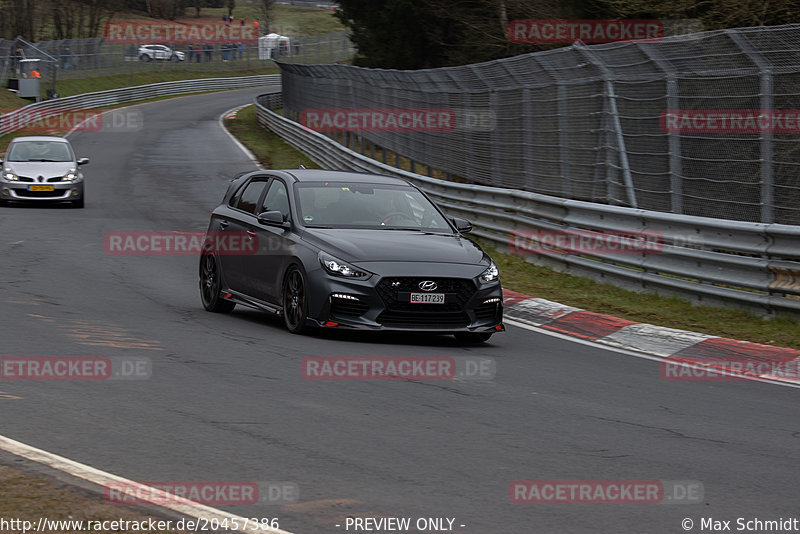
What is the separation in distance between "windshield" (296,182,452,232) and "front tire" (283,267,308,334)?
2.17ft

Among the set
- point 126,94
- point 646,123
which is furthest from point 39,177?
point 126,94

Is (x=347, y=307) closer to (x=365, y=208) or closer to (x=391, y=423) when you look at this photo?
(x=365, y=208)

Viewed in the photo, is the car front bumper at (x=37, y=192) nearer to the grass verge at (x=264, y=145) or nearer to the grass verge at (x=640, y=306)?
the grass verge at (x=264, y=145)

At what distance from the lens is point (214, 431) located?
21.9 ft

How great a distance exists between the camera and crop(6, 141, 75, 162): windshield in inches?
1040

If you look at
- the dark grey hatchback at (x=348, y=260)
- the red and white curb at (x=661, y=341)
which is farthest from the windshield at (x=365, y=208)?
the red and white curb at (x=661, y=341)

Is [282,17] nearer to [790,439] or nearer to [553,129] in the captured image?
[553,129]

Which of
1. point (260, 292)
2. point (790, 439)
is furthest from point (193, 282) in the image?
Answer: point (790, 439)

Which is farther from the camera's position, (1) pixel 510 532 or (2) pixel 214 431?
(2) pixel 214 431

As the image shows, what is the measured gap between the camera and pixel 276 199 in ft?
39.2

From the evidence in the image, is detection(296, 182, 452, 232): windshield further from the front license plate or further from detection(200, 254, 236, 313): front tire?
detection(200, 254, 236, 313): front tire

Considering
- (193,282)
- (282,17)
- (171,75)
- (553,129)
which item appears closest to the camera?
(193,282)

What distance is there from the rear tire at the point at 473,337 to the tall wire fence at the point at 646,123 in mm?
3453

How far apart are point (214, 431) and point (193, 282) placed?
8759 mm
